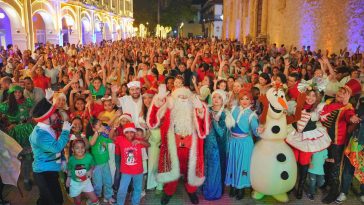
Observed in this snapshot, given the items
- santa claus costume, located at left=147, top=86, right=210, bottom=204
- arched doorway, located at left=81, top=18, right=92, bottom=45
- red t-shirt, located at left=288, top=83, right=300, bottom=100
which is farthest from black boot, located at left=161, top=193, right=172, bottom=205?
arched doorway, located at left=81, top=18, right=92, bottom=45

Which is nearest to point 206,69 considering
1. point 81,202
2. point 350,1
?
point 81,202

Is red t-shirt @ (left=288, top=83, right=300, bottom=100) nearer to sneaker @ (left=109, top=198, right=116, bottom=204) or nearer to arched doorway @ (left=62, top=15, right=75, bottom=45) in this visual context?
sneaker @ (left=109, top=198, right=116, bottom=204)

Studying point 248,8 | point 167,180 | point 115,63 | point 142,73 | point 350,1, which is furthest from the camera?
point 248,8

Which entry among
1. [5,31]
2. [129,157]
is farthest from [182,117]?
[5,31]

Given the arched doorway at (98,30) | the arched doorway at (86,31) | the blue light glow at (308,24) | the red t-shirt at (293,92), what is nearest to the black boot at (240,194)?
the red t-shirt at (293,92)

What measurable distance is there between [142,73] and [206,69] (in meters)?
1.64

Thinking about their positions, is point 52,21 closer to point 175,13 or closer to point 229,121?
point 229,121

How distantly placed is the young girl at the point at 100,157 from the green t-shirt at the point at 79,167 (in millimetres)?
201

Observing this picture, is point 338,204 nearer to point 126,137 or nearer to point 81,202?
point 126,137

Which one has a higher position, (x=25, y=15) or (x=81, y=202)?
(x=25, y=15)

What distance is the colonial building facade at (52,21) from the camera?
19.1 m

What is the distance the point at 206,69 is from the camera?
27.0ft

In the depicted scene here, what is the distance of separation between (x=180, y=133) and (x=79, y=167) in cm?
143

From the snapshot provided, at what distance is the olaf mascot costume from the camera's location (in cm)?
452
